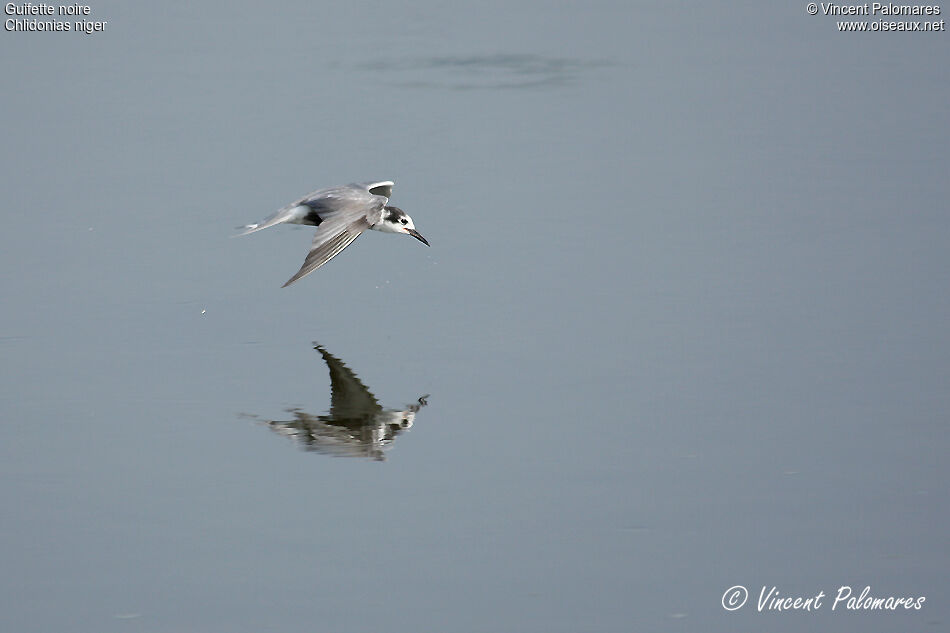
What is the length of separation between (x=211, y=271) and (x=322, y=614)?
5.56 meters

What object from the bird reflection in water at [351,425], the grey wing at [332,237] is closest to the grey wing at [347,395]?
the bird reflection in water at [351,425]

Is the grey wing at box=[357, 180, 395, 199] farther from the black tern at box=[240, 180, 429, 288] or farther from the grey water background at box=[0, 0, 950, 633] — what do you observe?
the grey water background at box=[0, 0, 950, 633]

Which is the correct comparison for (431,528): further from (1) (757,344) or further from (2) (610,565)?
(1) (757,344)

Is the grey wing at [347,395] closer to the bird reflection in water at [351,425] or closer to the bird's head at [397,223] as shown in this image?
the bird reflection in water at [351,425]

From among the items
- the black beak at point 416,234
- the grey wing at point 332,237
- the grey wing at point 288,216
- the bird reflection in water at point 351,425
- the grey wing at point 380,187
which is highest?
the grey wing at point 380,187

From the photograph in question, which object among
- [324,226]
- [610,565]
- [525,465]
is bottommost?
[610,565]

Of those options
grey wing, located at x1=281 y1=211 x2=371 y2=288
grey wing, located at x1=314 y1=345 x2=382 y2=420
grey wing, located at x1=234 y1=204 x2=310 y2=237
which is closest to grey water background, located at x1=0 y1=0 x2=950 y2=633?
grey wing, located at x1=314 y1=345 x2=382 y2=420

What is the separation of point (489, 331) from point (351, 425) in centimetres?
177

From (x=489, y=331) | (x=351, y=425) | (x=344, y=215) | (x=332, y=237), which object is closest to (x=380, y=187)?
(x=344, y=215)

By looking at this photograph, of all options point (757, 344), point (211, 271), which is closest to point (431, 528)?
point (757, 344)

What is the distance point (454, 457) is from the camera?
8.77 metres

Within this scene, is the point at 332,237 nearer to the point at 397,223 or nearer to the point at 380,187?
the point at 397,223

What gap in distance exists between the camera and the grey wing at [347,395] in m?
9.44

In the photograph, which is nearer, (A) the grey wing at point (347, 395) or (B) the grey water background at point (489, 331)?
(B) the grey water background at point (489, 331)
